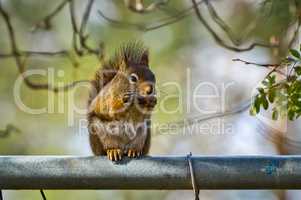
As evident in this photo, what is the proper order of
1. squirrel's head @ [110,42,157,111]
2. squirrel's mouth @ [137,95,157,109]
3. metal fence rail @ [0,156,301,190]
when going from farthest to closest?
squirrel's head @ [110,42,157,111] → squirrel's mouth @ [137,95,157,109] → metal fence rail @ [0,156,301,190]

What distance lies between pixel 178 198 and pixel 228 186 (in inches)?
193

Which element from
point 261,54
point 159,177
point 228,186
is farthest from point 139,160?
point 261,54

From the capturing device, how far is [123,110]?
2.48 metres

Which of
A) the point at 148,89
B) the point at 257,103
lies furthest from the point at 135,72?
the point at 257,103

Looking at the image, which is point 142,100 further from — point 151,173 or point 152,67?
point 152,67

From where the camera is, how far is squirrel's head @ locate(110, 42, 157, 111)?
240 cm

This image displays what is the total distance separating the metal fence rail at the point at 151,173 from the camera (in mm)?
1508

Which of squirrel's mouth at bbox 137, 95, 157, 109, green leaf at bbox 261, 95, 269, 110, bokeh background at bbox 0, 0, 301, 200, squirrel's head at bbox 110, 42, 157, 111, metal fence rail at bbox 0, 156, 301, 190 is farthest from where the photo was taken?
bokeh background at bbox 0, 0, 301, 200

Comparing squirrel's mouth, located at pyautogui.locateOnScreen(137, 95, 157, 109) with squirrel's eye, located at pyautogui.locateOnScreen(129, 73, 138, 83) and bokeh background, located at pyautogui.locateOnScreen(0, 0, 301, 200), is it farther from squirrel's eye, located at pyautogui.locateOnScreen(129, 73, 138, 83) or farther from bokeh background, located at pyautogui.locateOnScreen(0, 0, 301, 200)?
bokeh background, located at pyautogui.locateOnScreen(0, 0, 301, 200)

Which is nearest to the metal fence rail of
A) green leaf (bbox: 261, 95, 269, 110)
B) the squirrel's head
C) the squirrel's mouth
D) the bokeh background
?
green leaf (bbox: 261, 95, 269, 110)

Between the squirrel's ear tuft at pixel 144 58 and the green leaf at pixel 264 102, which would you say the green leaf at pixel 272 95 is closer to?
the green leaf at pixel 264 102

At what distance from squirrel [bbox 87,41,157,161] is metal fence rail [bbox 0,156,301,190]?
875 mm

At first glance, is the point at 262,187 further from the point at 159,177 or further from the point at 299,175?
the point at 159,177

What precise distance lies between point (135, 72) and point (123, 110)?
0.12 meters
